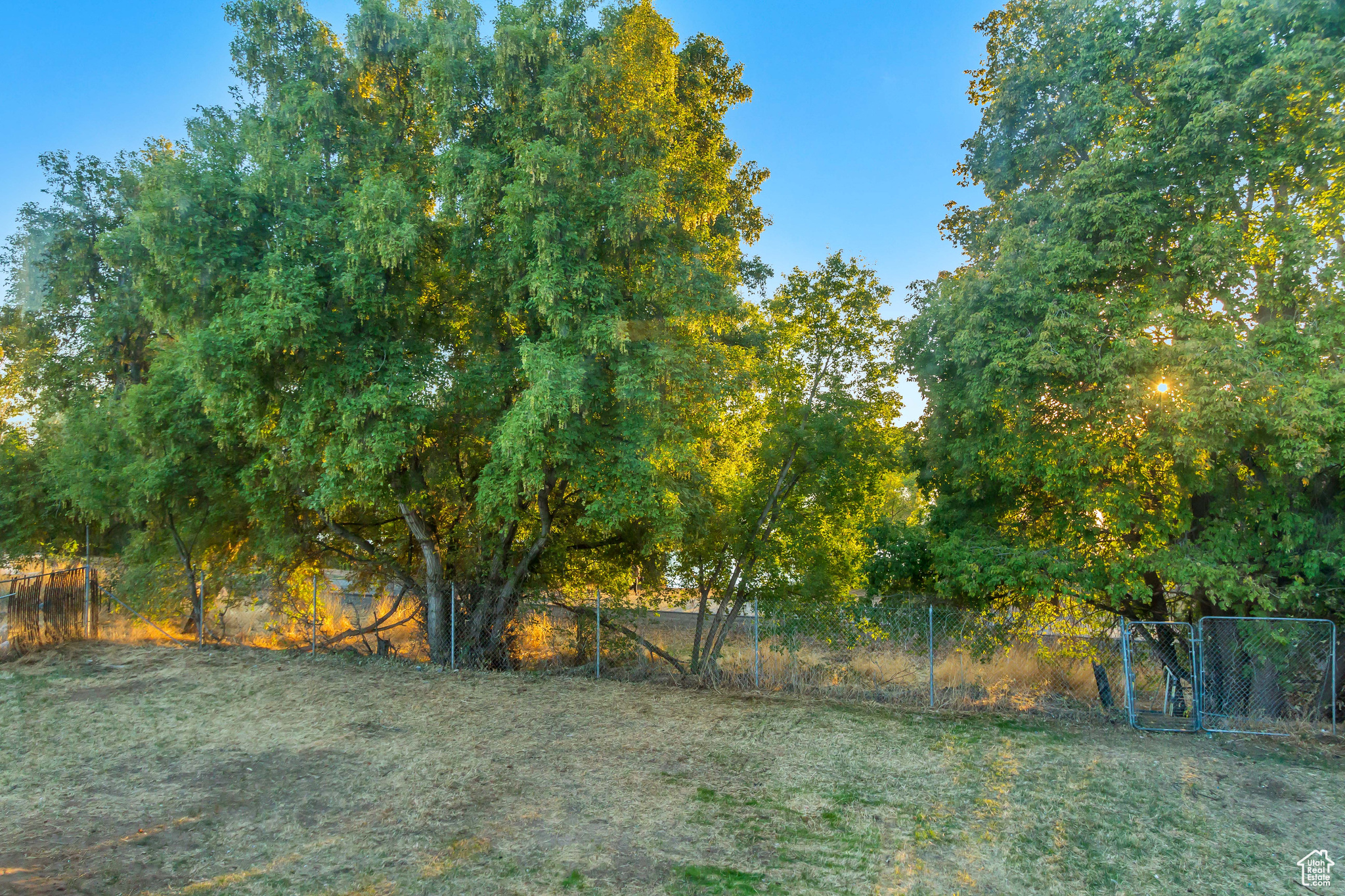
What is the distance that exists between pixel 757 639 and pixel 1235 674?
7.00 m

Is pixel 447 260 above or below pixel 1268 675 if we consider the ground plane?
above

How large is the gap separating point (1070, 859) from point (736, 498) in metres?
7.39

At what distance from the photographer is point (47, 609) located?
1329cm

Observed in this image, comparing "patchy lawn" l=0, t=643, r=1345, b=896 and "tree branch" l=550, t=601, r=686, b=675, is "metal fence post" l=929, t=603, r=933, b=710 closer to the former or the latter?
"patchy lawn" l=0, t=643, r=1345, b=896

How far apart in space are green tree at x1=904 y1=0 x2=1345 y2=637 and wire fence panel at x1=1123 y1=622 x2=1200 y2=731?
607 mm

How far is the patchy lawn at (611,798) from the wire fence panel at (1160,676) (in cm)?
67

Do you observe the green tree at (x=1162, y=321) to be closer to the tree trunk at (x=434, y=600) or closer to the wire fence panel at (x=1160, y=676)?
the wire fence panel at (x=1160, y=676)

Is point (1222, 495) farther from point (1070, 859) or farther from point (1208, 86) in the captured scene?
point (1070, 859)

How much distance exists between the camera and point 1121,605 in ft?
37.2

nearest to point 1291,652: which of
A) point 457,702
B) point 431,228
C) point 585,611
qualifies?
point 585,611

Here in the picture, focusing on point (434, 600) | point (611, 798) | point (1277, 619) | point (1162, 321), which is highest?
point (1162, 321)

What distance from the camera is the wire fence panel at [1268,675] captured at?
31.5ft

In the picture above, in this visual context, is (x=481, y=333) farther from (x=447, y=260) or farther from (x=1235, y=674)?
(x=1235, y=674)

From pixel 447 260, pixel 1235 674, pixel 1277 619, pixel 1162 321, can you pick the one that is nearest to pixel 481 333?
pixel 447 260
